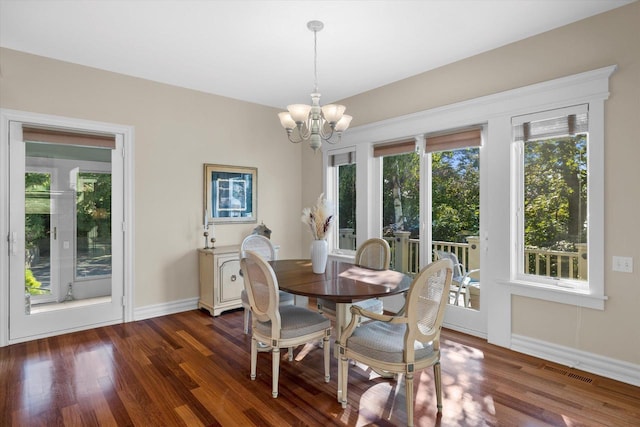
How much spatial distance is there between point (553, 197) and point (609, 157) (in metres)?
0.51

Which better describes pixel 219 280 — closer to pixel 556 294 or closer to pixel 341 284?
pixel 341 284

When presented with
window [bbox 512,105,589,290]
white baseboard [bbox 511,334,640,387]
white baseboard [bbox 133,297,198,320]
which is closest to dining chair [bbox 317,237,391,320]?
window [bbox 512,105,589,290]

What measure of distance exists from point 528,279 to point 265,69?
341 centimetres

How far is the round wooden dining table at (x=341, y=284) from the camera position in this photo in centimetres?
236

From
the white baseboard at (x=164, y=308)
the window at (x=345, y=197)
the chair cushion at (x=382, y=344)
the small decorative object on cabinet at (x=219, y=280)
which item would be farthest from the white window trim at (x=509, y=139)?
Result: the white baseboard at (x=164, y=308)

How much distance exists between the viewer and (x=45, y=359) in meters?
3.08

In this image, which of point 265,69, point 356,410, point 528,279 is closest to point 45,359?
point 356,410

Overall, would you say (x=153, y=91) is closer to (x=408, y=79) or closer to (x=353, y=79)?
(x=353, y=79)

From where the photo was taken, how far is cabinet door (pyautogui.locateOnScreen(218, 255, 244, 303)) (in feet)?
14.1

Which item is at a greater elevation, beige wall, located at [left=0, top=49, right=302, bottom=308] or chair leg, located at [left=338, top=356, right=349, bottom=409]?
beige wall, located at [left=0, top=49, right=302, bottom=308]

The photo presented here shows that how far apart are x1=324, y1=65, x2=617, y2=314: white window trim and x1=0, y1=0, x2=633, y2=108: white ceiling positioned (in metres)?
0.51

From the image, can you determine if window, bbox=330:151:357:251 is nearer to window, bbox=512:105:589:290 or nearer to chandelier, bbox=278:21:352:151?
chandelier, bbox=278:21:352:151

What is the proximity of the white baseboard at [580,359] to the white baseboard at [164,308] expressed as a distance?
12.1 feet

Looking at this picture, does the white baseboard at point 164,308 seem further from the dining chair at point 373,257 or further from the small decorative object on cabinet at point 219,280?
the dining chair at point 373,257
